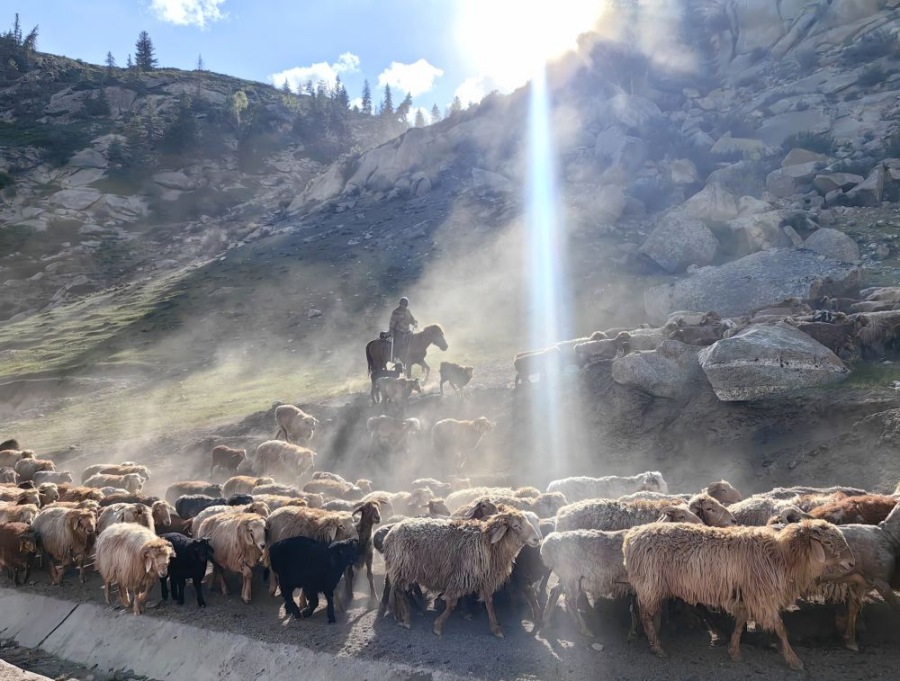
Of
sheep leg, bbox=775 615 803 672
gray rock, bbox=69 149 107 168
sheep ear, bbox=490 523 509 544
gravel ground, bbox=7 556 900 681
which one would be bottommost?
gravel ground, bbox=7 556 900 681

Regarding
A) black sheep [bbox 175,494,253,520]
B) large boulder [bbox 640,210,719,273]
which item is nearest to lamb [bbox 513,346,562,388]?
black sheep [bbox 175,494,253,520]

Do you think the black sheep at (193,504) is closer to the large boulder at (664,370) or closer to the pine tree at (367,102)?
the large boulder at (664,370)

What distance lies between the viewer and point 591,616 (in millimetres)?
8352

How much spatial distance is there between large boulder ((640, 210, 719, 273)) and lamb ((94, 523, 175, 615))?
A: 117 feet

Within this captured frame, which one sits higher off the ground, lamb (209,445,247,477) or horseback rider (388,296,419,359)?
horseback rider (388,296,419,359)

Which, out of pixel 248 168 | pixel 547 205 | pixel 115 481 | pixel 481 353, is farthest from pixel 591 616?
pixel 248 168

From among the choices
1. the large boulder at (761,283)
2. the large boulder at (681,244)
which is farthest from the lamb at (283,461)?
the large boulder at (681,244)

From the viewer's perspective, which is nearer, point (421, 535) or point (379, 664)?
point (379, 664)

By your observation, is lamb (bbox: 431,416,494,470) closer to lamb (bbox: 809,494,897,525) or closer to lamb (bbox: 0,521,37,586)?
lamb (bbox: 0,521,37,586)

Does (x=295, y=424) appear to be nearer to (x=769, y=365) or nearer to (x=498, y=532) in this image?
(x=498, y=532)

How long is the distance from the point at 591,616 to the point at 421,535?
277cm

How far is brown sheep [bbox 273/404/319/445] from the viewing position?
20.4 m

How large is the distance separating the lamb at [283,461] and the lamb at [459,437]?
4191 millimetres

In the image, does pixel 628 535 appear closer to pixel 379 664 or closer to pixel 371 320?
pixel 379 664
